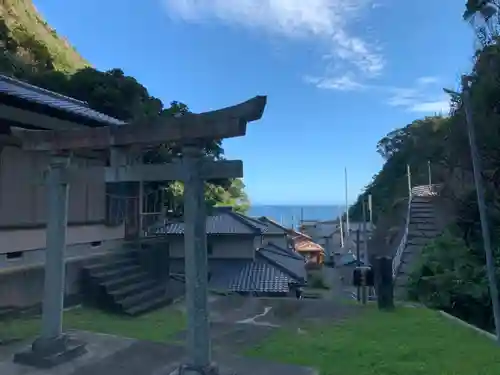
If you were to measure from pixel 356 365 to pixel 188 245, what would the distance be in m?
2.34

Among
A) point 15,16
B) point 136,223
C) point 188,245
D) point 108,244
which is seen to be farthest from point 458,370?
point 15,16

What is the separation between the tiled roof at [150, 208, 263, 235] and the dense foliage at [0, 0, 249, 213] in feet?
4.95

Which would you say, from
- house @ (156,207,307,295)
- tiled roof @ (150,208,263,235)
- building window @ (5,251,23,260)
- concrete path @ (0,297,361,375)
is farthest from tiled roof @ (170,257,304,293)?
building window @ (5,251,23,260)

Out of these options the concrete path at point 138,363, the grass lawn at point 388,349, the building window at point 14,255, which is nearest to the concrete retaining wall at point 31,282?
the building window at point 14,255

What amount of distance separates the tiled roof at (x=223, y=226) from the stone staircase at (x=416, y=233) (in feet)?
20.6

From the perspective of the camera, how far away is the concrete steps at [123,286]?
759 cm

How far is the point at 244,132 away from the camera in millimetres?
3816

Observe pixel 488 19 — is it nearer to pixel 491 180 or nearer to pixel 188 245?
pixel 491 180

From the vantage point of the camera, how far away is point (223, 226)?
19.0 meters

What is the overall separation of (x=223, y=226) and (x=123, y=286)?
1083 centimetres

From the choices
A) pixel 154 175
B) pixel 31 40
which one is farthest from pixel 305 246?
pixel 154 175

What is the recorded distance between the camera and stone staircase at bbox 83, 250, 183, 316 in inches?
299

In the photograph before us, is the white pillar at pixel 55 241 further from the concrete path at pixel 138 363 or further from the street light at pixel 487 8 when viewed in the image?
the street light at pixel 487 8

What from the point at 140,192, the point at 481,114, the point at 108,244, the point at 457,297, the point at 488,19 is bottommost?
the point at 457,297
